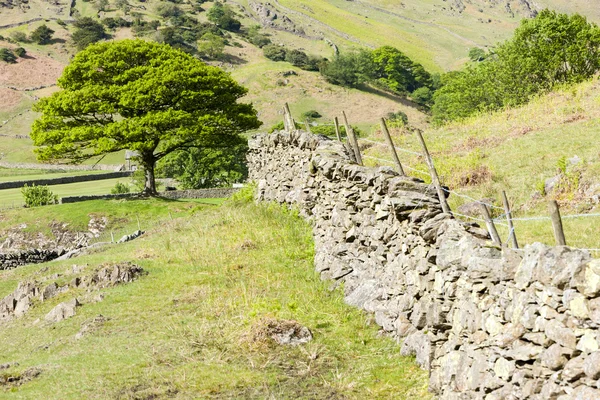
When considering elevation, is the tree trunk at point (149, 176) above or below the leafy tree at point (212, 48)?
above

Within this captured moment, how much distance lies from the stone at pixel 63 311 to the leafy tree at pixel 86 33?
459 feet

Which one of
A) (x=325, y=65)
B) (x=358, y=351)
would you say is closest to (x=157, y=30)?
(x=325, y=65)

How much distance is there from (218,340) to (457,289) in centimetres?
556

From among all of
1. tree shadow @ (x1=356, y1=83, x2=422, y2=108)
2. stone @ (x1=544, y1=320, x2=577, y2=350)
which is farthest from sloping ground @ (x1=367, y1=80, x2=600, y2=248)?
tree shadow @ (x1=356, y1=83, x2=422, y2=108)

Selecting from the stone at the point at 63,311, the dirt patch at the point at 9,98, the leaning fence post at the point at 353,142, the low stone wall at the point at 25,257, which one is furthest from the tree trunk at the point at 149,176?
the dirt patch at the point at 9,98

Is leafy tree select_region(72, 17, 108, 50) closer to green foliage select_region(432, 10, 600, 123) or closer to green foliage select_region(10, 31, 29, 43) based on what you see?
green foliage select_region(10, 31, 29, 43)

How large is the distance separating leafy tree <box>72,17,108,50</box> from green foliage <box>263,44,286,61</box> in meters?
42.6

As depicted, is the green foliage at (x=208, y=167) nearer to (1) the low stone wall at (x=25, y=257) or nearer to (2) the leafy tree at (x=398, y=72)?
(1) the low stone wall at (x=25, y=257)

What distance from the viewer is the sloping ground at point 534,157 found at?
15.5 meters

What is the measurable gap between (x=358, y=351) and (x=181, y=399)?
372 cm

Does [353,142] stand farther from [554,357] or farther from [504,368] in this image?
[554,357]

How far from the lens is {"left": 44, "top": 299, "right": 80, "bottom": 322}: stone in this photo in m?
16.7

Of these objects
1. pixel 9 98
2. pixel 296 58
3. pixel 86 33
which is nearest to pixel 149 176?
pixel 9 98

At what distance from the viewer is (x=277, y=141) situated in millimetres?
26641
